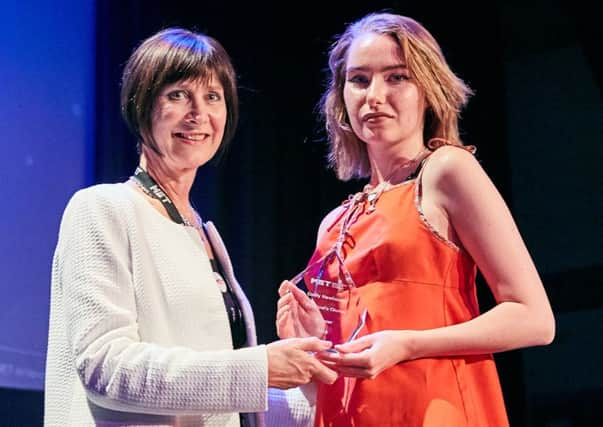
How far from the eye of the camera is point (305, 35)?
11.9 ft

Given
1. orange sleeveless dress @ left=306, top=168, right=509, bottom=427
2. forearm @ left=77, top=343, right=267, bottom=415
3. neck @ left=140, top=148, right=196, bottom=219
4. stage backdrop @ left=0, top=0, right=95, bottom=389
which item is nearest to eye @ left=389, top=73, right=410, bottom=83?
→ orange sleeveless dress @ left=306, top=168, right=509, bottom=427

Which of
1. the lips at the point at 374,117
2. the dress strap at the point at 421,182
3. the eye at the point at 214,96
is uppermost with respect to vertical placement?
the eye at the point at 214,96

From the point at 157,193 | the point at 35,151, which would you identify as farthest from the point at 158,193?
the point at 35,151

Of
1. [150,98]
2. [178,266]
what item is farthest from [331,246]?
[150,98]

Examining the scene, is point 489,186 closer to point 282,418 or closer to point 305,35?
point 282,418

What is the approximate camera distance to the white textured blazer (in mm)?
1560

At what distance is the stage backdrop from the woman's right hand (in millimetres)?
1301

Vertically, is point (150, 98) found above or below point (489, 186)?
above

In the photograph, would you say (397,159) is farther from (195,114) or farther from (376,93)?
(195,114)

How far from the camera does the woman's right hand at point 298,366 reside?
1580 millimetres

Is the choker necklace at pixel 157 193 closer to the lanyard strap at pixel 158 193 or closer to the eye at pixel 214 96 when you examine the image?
the lanyard strap at pixel 158 193

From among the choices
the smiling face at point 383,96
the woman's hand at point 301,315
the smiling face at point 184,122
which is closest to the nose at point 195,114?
the smiling face at point 184,122

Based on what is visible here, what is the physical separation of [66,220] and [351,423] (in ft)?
2.12

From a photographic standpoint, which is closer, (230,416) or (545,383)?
(230,416)
